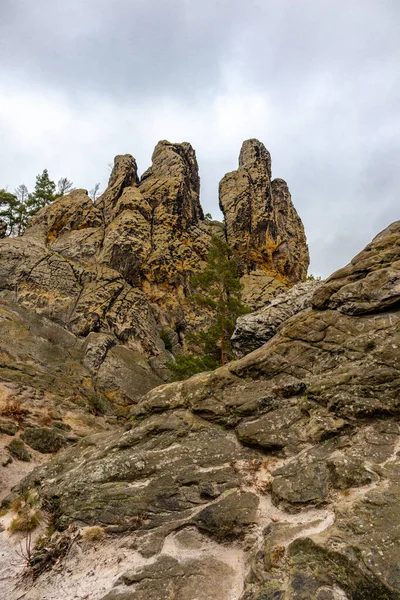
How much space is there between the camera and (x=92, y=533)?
8508mm

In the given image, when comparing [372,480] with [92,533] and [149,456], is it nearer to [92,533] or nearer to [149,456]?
[149,456]

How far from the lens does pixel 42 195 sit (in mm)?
61375

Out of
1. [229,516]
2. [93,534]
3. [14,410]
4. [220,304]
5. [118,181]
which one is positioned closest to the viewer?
[229,516]

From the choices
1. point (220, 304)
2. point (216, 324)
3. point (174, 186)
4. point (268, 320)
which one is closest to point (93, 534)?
point (268, 320)

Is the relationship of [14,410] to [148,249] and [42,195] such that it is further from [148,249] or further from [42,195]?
[42,195]

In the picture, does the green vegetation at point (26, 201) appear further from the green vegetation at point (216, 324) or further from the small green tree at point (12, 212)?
the green vegetation at point (216, 324)

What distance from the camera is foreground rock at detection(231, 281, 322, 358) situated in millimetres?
18594

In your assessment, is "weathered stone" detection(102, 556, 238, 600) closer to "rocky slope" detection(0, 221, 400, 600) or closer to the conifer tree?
"rocky slope" detection(0, 221, 400, 600)

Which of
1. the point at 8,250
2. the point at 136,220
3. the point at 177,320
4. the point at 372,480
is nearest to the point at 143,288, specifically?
the point at 177,320

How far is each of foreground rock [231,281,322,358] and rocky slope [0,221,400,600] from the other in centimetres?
596

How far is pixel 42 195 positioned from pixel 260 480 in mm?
64476

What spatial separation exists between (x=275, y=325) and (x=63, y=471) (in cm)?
1197

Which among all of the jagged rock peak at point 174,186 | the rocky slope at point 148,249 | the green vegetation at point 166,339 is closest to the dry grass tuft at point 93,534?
the rocky slope at point 148,249

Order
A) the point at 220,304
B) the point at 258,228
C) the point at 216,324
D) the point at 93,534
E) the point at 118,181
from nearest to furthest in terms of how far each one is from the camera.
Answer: the point at 93,534
the point at 220,304
the point at 216,324
the point at 258,228
the point at 118,181
